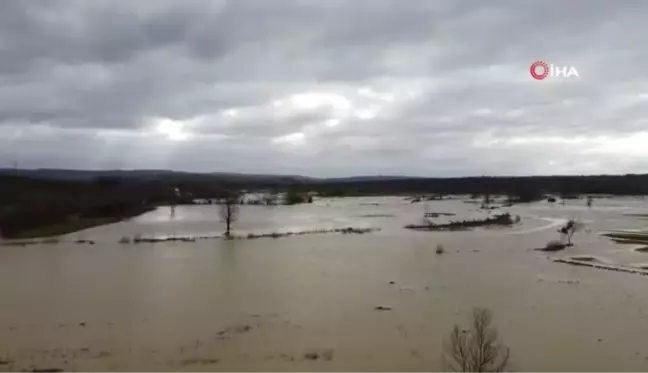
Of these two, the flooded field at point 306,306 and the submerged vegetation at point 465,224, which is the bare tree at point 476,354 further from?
the submerged vegetation at point 465,224

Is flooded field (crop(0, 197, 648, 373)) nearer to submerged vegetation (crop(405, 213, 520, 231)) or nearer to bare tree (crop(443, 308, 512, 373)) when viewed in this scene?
bare tree (crop(443, 308, 512, 373))

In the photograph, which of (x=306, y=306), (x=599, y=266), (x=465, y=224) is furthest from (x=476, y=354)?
(x=465, y=224)

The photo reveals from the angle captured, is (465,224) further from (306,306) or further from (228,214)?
(306,306)

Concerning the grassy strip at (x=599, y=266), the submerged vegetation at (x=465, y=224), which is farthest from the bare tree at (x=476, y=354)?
the submerged vegetation at (x=465, y=224)

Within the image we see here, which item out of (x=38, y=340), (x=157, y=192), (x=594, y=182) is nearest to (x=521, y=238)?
(x=38, y=340)

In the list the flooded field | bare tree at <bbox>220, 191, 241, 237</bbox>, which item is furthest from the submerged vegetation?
bare tree at <bbox>220, 191, 241, 237</bbox>

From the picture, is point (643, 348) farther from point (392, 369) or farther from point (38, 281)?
point (38, 281)

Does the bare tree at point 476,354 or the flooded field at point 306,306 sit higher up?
the bare tree at point 476,354
